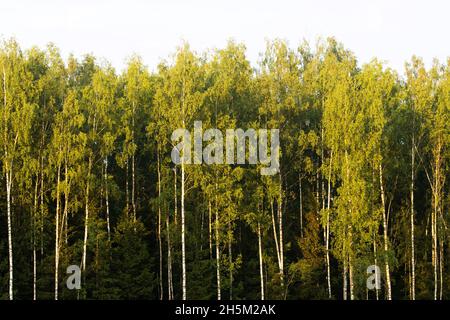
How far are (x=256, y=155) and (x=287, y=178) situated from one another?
464 centimetres

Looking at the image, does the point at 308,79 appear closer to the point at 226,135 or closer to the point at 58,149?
the point at 226,135

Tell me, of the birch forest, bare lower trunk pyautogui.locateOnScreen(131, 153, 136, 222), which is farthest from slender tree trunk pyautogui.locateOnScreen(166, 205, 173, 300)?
bare lower trunk pyautogui.locateOnScreen(131, 153, 136, 222)

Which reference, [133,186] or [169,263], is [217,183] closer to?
[169,263]

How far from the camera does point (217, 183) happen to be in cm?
2725

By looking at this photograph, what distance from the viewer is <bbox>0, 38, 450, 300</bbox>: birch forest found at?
26.2m

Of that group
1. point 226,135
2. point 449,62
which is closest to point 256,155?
point 226,135

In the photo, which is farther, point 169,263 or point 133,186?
point 133,186

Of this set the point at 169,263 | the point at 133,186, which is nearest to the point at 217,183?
the point at 169,263

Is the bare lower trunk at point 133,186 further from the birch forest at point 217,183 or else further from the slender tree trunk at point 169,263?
the slender tree trunk at point 169,263

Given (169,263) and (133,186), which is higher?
(133,186)

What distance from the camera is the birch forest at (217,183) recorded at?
2619cm

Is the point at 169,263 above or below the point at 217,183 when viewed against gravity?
below

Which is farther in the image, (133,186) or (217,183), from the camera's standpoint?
(133,186)

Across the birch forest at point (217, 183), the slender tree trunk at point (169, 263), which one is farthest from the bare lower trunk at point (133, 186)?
the slender tree trunk at point (169, 263)
